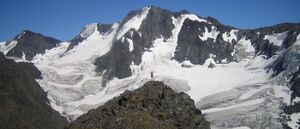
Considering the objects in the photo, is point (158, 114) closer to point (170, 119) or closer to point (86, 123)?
point (170, 119)

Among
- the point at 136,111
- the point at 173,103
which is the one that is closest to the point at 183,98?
the point at 173,103

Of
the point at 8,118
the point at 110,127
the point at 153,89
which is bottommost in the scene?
the point at 110,127

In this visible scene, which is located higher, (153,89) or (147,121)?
(153,89)

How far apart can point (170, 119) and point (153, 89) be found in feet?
24.2

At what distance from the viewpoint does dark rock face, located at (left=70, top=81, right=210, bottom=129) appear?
70675 mm

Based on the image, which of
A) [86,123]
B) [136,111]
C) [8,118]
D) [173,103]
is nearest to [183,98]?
[173,103]

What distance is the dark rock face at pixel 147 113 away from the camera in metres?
70.7

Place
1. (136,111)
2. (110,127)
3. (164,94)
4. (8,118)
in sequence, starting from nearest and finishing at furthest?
(110,127) → (136,111) → (164,94) → (8,118)

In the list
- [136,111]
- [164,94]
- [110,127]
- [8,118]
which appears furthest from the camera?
[8,118]

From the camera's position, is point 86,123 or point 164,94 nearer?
point 86,123

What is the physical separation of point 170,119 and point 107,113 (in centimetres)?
745

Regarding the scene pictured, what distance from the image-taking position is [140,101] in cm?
7688

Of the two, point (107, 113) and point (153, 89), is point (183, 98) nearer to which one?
point (153, 89)

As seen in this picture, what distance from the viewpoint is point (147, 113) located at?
7438 cm
